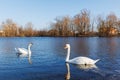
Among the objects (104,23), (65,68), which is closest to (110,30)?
(104,23)

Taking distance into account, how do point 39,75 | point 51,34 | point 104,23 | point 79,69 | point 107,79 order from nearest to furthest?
point 107,79
point 39,75
point 79,69
point 104,23
point 51,34

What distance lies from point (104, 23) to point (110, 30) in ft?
12.9

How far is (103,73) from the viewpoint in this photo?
49.3ft

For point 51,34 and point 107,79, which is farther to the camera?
point 51,34

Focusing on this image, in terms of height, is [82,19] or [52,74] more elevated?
[82,19]

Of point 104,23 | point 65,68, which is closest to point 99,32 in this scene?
point 104,23

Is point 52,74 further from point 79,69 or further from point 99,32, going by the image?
point 99,32

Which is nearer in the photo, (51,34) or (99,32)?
(99,32)

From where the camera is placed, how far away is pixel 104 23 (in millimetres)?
108000

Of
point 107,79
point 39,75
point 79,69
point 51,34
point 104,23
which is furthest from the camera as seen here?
point 51,34

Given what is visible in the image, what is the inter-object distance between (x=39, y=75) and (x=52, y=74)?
2.51ft

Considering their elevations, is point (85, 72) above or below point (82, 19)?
below

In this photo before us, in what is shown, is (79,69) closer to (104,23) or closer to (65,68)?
A: (65,68)

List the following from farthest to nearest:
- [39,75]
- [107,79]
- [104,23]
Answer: [104,23] < [39,75] < [107,79]
